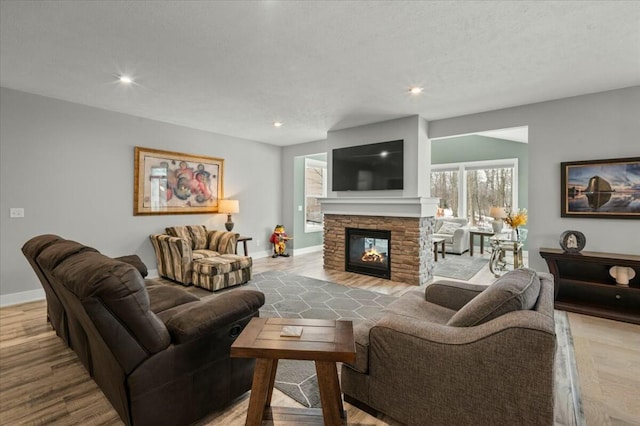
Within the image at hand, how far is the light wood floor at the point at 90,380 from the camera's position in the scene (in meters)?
1.72

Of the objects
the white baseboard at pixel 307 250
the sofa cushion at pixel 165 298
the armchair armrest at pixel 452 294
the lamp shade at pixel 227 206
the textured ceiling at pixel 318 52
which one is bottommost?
the white baseboard at pixel 307 250

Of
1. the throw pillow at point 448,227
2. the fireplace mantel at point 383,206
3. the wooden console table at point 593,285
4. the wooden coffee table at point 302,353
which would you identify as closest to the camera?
the wooden coffee table at point 302,353

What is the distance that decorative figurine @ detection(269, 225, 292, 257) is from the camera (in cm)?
666

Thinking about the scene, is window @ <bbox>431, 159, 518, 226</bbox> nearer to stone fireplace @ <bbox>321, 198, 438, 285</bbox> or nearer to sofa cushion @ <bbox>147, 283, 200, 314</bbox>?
stone fireplace @ <bbox>321, 198, 438, 285</bbox>

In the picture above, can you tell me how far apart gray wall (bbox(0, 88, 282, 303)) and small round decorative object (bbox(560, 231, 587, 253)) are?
5498mm

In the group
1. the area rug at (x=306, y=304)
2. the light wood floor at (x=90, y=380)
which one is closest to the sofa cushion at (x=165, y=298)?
the light wood floor at (x=90, y=380)

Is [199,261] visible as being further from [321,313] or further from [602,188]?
[602,188]

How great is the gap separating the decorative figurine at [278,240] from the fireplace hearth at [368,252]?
1884 millimetres

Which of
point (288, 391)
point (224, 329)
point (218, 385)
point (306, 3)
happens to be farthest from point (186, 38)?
point (288, 391)

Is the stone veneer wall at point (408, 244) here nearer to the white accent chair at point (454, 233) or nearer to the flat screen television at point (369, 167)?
the flat screen television at point (369, 167)

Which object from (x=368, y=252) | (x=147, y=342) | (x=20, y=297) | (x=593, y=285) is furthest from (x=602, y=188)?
(x=20, y=297)

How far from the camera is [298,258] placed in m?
6.60

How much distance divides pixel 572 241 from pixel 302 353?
3.76m

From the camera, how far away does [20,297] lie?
3688 millimetres
